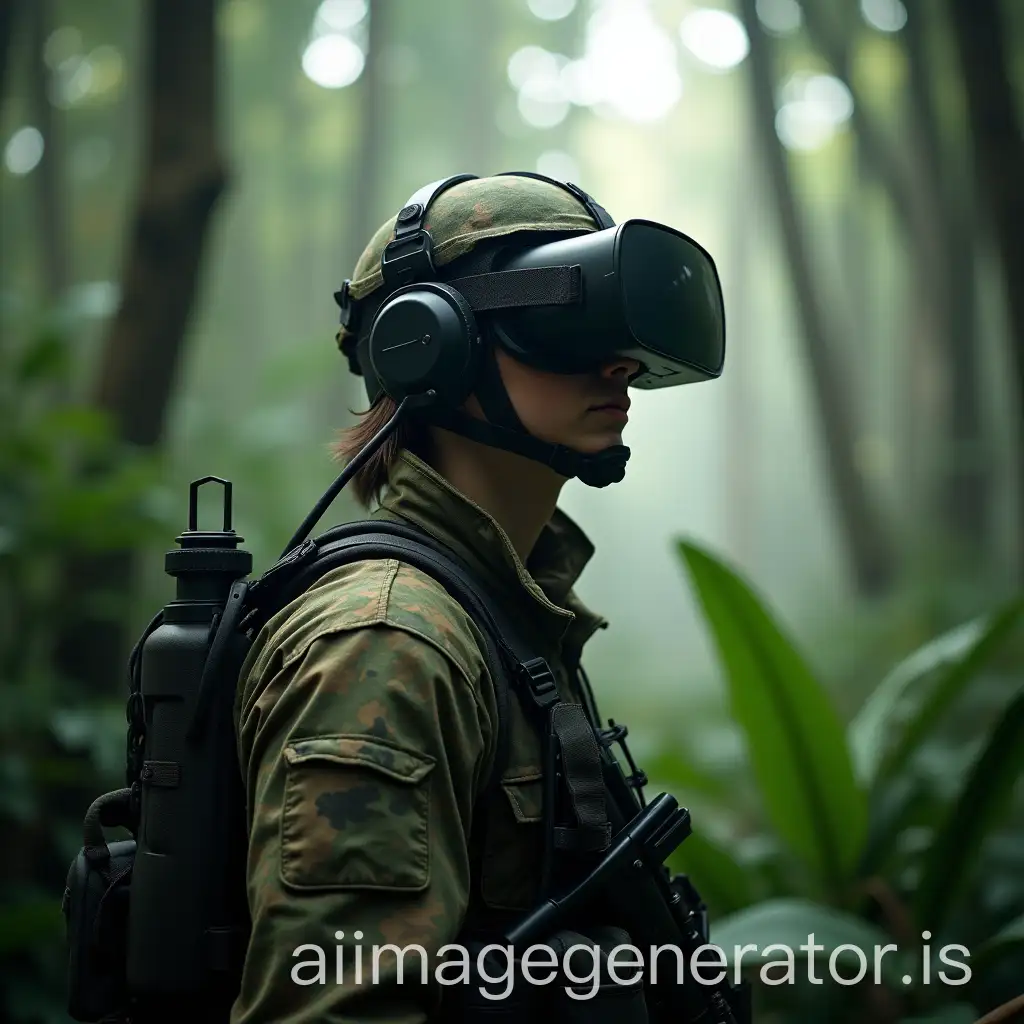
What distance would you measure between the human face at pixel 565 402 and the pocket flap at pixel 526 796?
1.62ft

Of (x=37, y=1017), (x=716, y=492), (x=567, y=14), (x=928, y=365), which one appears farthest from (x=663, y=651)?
(x=716, y=492)

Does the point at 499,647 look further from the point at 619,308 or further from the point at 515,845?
the point at 619,308

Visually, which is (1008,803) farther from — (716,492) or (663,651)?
(716,492)

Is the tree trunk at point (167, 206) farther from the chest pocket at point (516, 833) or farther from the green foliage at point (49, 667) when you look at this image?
the chest pocket at point (516, 833)

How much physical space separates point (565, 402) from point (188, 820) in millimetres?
774

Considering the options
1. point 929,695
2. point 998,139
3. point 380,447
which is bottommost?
point 929,695

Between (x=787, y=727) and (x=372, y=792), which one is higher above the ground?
(x=372, y=792)

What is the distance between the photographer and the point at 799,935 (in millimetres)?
2408

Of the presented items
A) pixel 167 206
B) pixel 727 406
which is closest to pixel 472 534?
pixel 167 206

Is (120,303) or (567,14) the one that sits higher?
(567,14)

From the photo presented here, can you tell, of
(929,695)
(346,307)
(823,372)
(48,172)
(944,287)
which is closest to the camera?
(346,307)

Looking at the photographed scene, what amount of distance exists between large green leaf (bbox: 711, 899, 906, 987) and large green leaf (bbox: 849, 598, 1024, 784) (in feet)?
2.08

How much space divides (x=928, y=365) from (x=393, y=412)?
8.40 meters

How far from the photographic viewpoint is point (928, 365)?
9.01m
